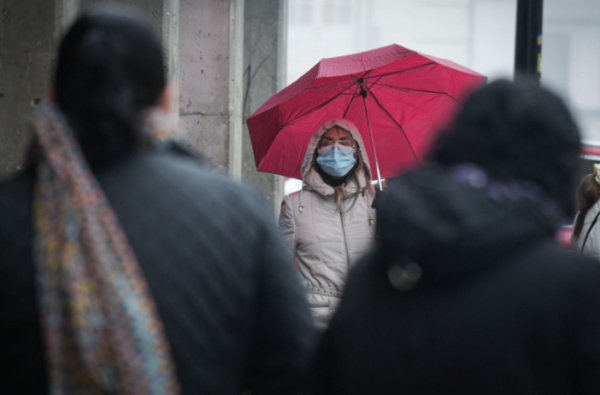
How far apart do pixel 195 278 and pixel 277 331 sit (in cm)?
24

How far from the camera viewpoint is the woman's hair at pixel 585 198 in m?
5.84

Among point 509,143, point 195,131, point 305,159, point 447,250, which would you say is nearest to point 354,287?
point 447,250

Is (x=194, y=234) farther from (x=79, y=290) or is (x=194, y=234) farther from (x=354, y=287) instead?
(x=354, y=287)

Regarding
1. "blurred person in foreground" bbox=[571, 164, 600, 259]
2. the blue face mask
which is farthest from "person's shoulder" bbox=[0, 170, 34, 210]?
"blurred person in foreground" bbox=[571, 164, 600, 259]

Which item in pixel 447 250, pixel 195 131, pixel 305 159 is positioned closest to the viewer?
pixel 447 250

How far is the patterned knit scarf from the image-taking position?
54.4 inches

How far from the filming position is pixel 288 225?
4.59 m

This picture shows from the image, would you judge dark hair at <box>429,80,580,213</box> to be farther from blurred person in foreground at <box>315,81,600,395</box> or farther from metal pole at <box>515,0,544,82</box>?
metal pole at <box>515,0,544,82</box>

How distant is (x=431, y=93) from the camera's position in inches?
201

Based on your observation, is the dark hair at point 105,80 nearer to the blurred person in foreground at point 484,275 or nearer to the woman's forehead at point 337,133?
the blurred person in foreground at point 484,275

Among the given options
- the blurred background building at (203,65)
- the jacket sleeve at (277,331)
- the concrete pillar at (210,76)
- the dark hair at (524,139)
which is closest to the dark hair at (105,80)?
the jacket sleeve at (277,331)

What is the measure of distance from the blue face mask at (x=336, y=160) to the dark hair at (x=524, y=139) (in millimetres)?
3158

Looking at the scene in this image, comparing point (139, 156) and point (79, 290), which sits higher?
point (139, 156)

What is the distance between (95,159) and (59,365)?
1.36ft
